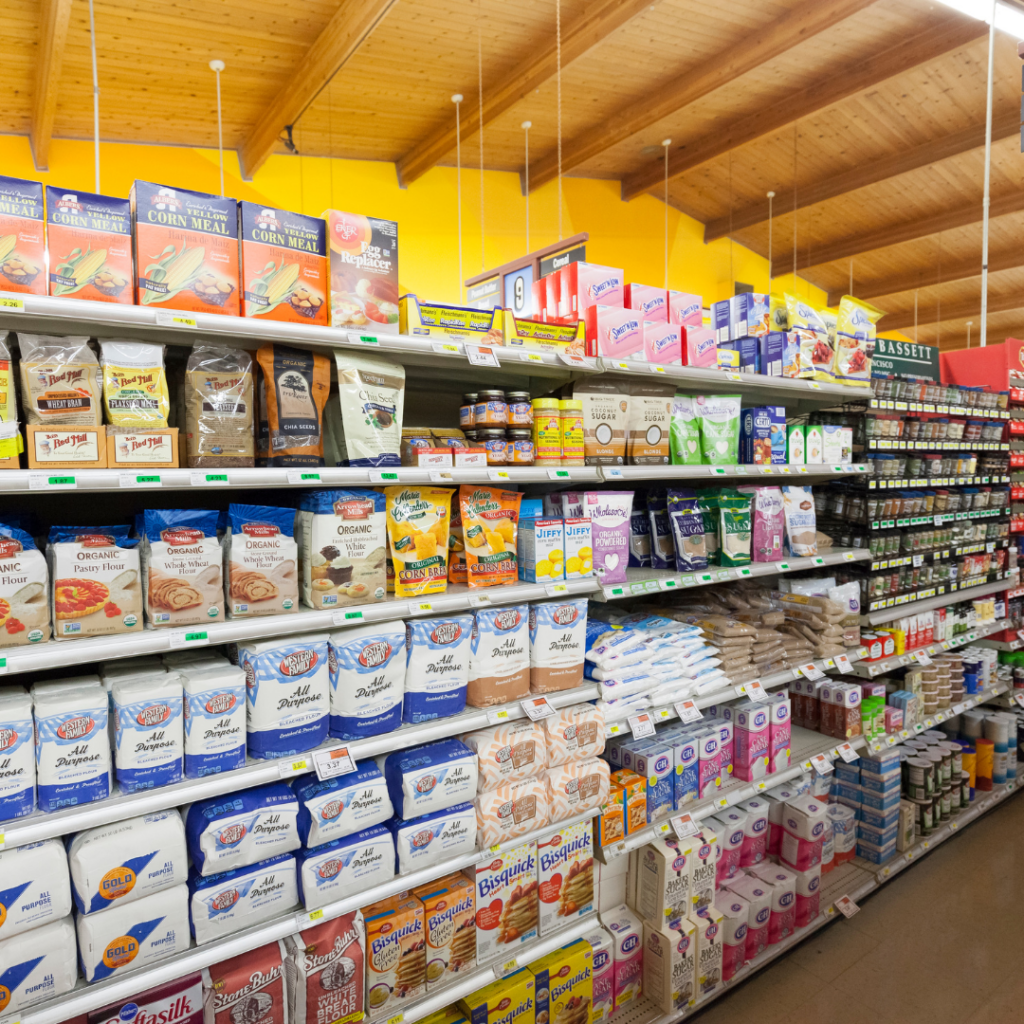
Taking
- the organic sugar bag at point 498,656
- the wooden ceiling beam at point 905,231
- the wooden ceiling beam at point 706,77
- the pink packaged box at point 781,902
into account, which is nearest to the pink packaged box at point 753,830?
the pink packaged box at point 781,902

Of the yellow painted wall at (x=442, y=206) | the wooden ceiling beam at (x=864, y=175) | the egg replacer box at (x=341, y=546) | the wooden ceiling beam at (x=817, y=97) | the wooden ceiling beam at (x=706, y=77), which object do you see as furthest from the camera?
the wooden ceiling beam at (x=864, y=175)

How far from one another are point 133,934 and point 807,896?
2694 millimetres

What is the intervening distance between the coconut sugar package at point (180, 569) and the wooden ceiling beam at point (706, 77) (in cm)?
491

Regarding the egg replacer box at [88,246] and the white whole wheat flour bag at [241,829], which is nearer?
the egg replacer box at [88,246]

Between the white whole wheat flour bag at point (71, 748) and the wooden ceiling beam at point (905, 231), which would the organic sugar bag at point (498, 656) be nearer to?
the white whole wheat flour bag at point (71, 748)

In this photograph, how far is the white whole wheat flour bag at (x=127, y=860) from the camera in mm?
1631

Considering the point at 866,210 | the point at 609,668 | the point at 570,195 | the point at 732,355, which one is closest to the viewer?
the point at 609,668

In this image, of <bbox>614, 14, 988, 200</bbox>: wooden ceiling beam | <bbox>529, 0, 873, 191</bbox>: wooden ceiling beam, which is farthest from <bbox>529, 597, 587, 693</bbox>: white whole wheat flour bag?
<bbox>614, 14, 988, 200</bbox>: wooden ceiling beam

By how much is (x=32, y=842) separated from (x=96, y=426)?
0.94 metres

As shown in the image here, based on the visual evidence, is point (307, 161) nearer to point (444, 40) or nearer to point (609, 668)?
point (444, 40)

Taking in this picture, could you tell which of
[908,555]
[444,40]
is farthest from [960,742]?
[444,40]

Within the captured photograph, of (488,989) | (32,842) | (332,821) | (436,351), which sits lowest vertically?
(488,989)

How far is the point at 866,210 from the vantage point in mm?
8352

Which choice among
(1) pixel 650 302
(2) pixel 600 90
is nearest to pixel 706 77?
(2) pixel 600 90
